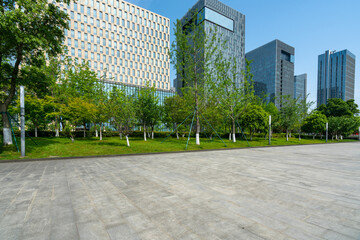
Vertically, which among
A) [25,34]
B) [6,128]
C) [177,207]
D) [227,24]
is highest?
[227,24]

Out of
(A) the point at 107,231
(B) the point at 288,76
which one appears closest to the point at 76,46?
(A) the point at 107,231

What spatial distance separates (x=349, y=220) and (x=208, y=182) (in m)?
3.43

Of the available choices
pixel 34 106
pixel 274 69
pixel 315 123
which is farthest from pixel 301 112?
pixel 274 69

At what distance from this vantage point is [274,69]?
115 meters

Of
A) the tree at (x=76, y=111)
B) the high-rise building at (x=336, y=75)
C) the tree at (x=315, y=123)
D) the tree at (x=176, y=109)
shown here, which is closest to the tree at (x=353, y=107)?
the tree at (x=315, y=123)

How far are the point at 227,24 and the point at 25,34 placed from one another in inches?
4080

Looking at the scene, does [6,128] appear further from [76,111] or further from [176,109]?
[176,109]

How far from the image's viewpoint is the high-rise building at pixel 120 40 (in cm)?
6141

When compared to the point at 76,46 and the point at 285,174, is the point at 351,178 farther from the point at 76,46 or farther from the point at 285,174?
the point at 76,46

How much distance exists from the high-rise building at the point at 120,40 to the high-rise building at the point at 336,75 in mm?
162894

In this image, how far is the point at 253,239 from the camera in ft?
8.69

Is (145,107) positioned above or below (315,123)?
above

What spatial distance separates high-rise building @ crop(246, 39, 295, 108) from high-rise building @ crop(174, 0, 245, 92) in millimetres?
31180

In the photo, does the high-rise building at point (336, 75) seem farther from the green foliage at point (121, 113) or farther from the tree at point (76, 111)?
the tree at point (76, 111)
